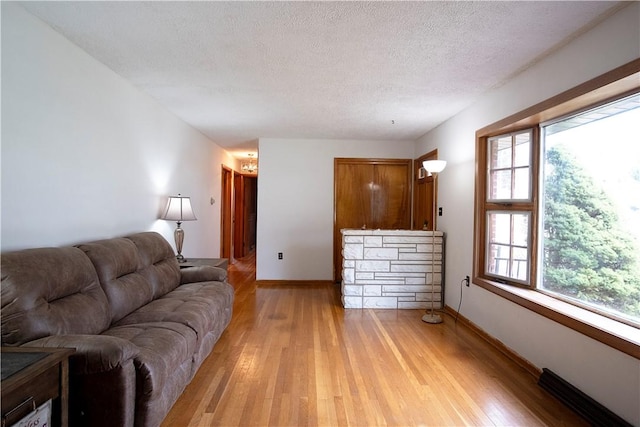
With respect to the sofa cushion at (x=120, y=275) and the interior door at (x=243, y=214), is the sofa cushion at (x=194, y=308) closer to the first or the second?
the sofa cushion at (x=120, y=275)

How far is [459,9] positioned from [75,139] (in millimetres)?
2551

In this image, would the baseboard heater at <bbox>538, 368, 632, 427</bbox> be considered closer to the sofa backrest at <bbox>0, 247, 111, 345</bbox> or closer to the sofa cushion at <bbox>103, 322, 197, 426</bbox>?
the sofa cushion at <bbox>103, 322, 197, 426</bbox>

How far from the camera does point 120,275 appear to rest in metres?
2.31

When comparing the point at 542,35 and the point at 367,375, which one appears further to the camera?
the point at 367,375

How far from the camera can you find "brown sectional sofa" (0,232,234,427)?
1.45 meters

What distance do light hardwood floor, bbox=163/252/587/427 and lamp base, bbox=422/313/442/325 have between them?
11cm

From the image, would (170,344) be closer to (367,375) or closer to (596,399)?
(367,375)

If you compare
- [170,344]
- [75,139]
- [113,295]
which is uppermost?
[75,139]

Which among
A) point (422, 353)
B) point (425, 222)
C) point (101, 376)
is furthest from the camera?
point (425, 222)

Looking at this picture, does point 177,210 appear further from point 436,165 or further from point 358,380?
point 436,165

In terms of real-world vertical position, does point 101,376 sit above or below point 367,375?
above

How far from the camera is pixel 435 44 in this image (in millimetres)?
2203

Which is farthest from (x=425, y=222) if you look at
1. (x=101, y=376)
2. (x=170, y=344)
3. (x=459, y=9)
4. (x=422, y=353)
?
(x=101, y=376)

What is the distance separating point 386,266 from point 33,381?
3.44 meters
